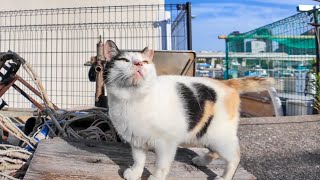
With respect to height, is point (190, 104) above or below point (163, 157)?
above

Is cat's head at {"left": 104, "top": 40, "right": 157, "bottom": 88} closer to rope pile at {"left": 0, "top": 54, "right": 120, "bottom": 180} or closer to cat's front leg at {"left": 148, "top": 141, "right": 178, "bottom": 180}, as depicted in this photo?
cat's front leg at {"left": 148, "top": 141, "right": 178, "bottom": 180}

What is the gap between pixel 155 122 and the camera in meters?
1.87

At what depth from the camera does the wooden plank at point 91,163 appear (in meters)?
2.02

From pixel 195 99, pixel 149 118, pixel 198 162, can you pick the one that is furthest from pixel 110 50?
pixel 198 162

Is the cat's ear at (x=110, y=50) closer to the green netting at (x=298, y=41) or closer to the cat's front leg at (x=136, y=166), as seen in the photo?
the cat's front leg at (x=136, y=166)

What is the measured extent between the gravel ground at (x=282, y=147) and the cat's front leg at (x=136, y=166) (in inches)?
64.4

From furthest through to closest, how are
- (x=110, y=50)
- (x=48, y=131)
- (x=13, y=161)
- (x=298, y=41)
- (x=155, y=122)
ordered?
1. (x=298, y=41)
2. (x=48, y=131)
3. (x=13, y=161)
4. (x=110, y=50)
5. (x=155, y=122)

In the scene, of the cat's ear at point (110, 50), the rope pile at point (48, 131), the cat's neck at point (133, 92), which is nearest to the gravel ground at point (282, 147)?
the rope pile at point (48, 131)

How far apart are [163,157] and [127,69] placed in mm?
513

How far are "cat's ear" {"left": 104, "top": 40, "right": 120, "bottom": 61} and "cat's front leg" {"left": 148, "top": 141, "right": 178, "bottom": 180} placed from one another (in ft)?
1.82

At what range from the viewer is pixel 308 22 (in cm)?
559

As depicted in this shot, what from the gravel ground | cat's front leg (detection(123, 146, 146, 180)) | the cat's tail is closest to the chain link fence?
the gravel ground

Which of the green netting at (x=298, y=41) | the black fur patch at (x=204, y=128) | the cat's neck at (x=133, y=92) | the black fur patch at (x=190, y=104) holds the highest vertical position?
the green netting at (x=298, y=41)

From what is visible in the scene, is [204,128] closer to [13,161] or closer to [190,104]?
[190,104]
